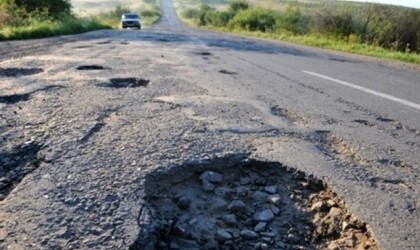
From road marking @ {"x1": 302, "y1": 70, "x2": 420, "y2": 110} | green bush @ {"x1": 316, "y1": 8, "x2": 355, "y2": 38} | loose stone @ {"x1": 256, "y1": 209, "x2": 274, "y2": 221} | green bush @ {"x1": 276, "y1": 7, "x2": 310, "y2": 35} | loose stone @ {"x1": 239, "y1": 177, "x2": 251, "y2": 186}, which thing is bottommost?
green bush @ {"x1": 276, "y1": 7, "x2": 310, "y2": 35}

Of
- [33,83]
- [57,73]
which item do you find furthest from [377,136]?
[57,73]

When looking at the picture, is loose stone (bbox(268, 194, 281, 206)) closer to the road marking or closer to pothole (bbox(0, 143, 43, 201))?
pothole (bbox(0, 143, 43, 201))

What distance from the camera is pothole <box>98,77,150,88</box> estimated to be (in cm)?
507

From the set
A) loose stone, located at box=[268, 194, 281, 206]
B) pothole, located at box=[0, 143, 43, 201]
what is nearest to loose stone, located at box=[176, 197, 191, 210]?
A: loose stone, located at box=[268, 194, 281, 206]

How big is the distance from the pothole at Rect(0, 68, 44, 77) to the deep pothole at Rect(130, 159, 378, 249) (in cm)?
393

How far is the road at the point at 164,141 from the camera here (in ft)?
6.58

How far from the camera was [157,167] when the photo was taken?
2.56 m

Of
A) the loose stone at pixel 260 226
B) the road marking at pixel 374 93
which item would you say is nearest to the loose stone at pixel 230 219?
the loose stone at pixel 260 226

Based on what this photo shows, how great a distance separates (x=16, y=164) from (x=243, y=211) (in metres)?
1.43

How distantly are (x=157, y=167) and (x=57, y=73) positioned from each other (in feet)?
12.4

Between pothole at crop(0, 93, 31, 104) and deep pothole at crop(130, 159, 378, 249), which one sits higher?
deep pothole at crop(130, 159, 378, 249)

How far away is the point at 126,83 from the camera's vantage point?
5238mm

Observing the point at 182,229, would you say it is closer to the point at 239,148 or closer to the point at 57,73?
the point at 239,148

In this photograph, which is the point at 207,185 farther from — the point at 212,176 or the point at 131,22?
the point at 131,22
